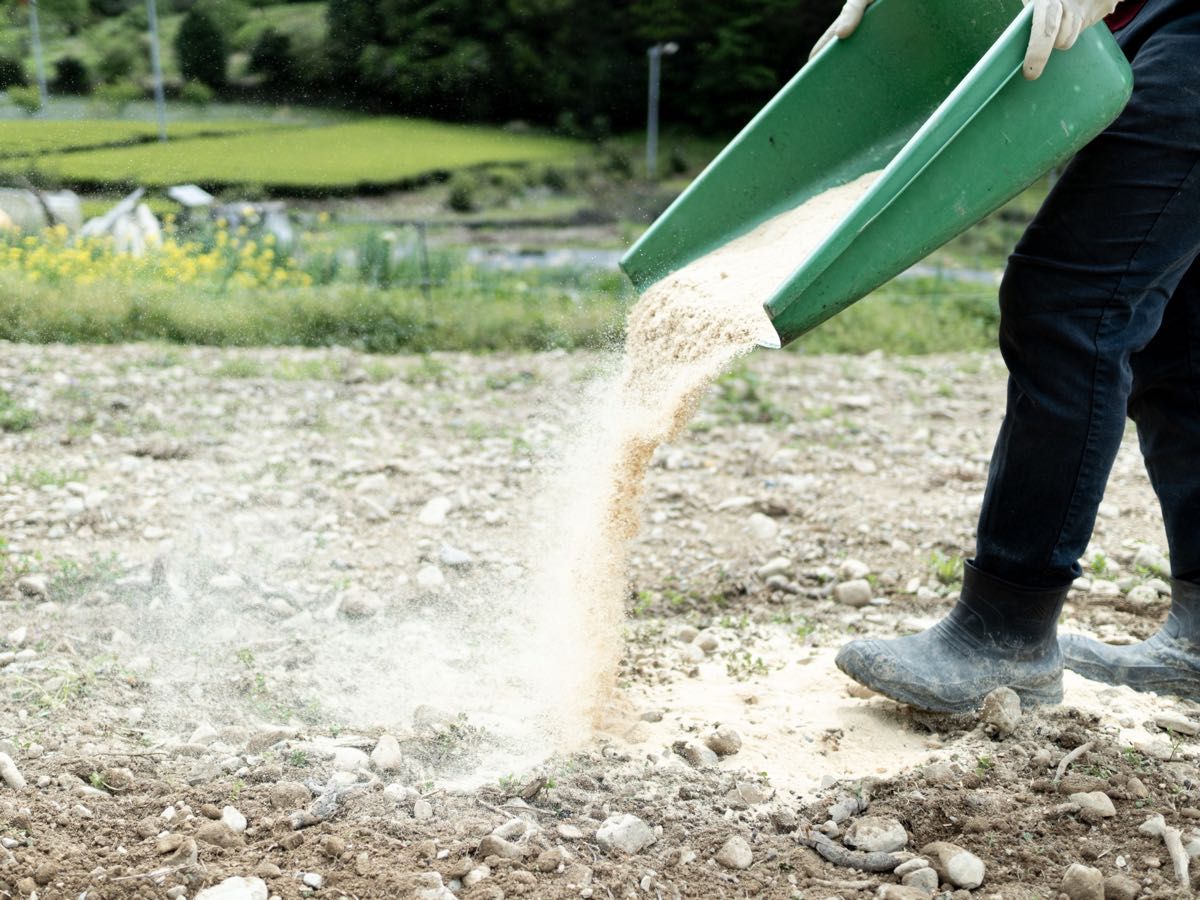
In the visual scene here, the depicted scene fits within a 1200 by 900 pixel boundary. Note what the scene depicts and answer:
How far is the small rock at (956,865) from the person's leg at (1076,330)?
447mm

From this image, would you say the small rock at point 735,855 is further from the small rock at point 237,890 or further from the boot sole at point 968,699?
the small rock at point 237,890

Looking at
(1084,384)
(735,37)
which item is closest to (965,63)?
(1084,384)

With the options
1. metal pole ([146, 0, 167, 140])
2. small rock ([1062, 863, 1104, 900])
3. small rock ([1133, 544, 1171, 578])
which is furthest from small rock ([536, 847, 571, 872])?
metal pole ([146, 0, 167, 140])

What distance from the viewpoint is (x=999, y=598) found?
220 centimetres

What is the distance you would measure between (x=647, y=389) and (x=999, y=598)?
776mm

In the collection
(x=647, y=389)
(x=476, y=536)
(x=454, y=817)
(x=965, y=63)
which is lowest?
(x=476, y=536)

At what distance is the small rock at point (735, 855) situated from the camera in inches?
72.3

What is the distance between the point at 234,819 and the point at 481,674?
776 mm

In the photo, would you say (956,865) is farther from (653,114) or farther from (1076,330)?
(653,114)

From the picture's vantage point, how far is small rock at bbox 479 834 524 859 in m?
1.81

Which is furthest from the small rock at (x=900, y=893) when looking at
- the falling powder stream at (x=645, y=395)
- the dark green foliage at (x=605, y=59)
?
the dark green foliage at (x=605, y=59)

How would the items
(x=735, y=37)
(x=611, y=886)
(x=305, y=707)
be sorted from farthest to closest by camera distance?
(x=735, y=37)
(x=305, y=707)
(x=611, y=886)

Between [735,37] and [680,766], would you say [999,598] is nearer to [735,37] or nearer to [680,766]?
[680,766]

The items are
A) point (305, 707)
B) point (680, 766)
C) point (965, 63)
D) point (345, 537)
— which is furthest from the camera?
point (345, 537)
